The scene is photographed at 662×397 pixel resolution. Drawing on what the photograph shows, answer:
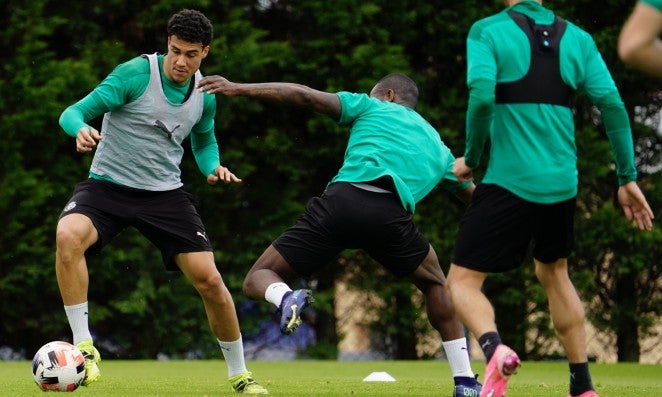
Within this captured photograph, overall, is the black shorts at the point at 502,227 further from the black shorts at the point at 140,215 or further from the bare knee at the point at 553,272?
the black shorts at the point at 140,215

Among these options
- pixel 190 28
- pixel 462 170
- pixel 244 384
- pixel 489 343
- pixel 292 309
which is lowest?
pixel 244 384

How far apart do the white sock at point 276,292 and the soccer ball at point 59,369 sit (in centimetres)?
114

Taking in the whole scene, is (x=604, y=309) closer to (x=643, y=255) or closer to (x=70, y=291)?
(x=643, y=255)

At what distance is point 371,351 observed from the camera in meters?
14.4

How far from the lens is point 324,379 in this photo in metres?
9.36

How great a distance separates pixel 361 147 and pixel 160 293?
275 inches

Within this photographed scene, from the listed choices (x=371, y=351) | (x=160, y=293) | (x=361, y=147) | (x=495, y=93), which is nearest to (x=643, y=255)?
(x=371, y=351)

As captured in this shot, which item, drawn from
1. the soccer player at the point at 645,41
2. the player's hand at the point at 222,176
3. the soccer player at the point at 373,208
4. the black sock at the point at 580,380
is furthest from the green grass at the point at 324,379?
the soccer player at the point at 645,41

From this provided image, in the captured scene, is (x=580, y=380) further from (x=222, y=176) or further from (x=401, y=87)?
(x=222, y=176)

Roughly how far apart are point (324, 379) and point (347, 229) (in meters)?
2.84

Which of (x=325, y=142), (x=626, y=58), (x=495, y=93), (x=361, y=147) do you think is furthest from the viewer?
(x=325, y=142)

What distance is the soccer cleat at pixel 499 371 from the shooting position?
5.16m

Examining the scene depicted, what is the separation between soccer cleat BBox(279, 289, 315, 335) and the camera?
6.15 metres

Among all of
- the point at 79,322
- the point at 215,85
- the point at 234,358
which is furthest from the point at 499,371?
the point at 79,322
